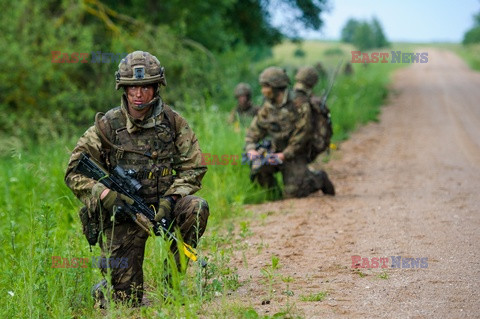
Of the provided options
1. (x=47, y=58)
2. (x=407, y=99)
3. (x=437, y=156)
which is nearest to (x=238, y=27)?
(x=407, y=99)

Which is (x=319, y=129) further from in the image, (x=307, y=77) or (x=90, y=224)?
(x=90, y=224)

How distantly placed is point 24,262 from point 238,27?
21.0m

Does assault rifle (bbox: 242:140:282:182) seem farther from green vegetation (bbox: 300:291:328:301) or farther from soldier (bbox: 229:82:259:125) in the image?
green vegetation (bbox: 300:291:328:301)

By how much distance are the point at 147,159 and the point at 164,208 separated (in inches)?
17.4

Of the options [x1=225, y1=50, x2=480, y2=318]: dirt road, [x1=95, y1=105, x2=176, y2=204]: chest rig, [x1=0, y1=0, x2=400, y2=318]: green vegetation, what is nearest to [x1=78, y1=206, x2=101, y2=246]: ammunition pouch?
[x1=0, y1=0, x2=400, y2=318]: green vegetation

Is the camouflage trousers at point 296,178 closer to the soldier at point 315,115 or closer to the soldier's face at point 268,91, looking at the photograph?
the soldier at point 315,115

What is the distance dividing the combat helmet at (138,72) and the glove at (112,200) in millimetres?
873

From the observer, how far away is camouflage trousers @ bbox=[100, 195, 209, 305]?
525 cm

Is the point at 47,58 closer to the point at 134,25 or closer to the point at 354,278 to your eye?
the point at 134,25

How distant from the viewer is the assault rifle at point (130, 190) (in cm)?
511

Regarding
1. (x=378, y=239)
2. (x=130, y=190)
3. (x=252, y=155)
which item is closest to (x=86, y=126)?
(x=252, y=155)

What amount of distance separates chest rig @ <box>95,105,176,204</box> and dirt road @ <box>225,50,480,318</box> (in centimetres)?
98

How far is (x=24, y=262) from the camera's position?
5.16m

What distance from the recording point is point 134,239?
5.34 metres
